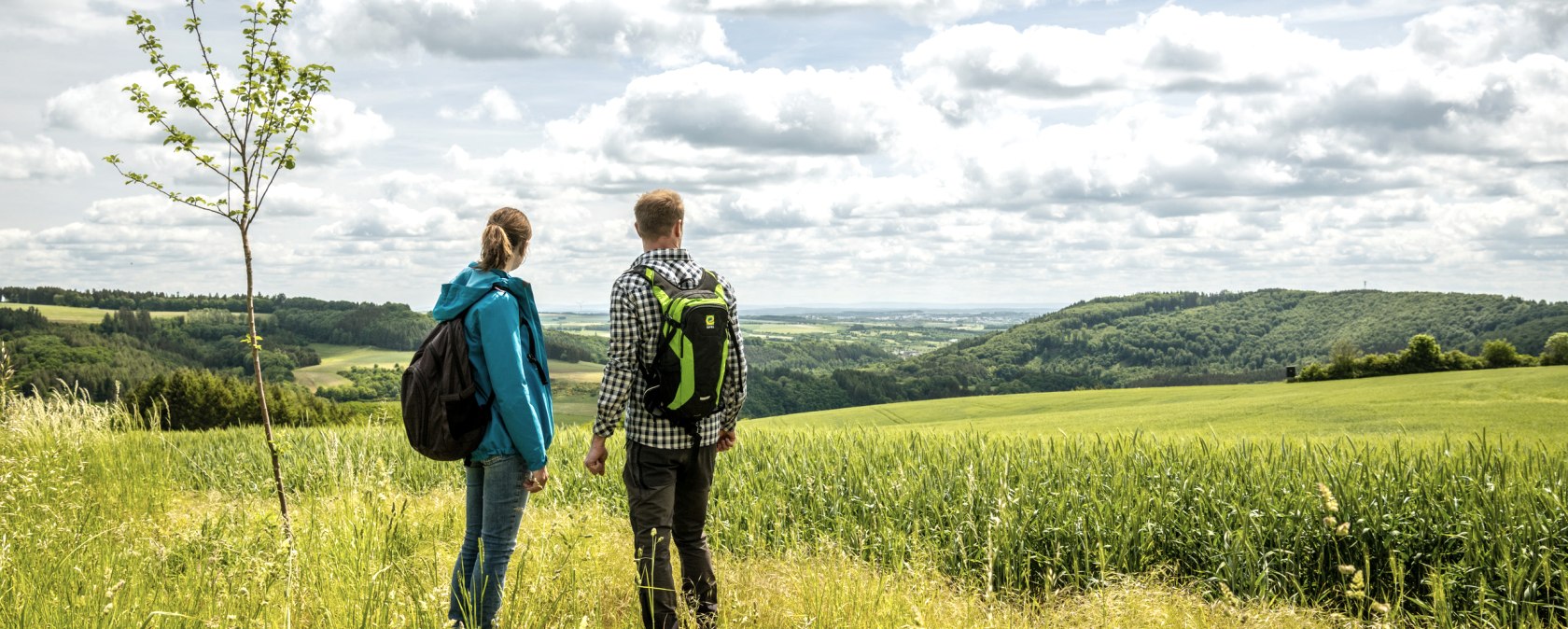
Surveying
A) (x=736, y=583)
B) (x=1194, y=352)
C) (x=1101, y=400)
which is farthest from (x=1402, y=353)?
(x=1194, y=352)

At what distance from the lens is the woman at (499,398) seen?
14.0ft

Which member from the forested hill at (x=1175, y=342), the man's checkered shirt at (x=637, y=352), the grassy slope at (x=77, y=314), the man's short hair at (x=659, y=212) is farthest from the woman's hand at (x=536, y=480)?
the grassy slope at (x=77, y=314)

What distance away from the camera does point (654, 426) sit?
452 cm

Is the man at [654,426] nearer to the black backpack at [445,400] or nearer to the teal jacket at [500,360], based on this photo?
the teal jacket at [500,360]

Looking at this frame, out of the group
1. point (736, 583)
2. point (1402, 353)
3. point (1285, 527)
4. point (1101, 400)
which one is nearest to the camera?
point (736, 583)

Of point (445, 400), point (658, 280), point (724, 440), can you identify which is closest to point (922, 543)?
point (724, 440)

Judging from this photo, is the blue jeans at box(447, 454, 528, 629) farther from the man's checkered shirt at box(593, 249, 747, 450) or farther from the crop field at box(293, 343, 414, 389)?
the crop field at box(293, 343, 414, 389)

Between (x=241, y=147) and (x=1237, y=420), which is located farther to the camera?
(x=1237, y=420)

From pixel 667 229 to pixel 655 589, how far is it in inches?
73.5

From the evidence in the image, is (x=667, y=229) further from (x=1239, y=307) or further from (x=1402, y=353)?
(x=1239, y=307)

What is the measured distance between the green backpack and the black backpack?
824 millimetres

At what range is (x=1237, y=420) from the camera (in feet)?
68.3

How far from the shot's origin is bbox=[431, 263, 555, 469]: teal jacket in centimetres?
425

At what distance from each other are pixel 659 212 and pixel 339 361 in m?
96.8
